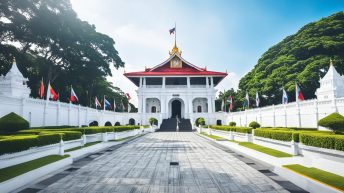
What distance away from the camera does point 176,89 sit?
45844mm

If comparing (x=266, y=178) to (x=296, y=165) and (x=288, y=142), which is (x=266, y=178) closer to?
(x=296, y=165)

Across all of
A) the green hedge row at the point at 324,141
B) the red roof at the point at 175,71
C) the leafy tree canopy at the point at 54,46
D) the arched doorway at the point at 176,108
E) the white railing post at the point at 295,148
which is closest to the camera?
the green hedge row at the point at 324,141

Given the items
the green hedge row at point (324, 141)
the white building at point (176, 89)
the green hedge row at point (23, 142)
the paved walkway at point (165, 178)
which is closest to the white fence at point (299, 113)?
the green hedge row at point (324, 141)

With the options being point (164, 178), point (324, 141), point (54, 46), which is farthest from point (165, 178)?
point (54, 46)

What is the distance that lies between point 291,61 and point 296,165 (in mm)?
34388

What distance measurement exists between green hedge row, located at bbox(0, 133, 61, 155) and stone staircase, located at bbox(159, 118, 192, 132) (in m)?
28.6

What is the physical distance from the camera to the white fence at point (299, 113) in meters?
19.2

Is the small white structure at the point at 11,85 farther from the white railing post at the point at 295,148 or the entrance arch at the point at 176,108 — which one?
the entrance arch at the point at 176,108

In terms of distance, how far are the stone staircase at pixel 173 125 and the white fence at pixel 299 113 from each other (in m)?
11.3

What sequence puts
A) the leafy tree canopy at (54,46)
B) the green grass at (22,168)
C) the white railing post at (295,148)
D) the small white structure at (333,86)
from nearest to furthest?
1. the green grass at (22,168)
2. the white railing post at (295,148)
3. the small white structure at (333,86)
4. the leafy tree canopy at (54,46)

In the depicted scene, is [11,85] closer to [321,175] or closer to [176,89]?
[321,175]

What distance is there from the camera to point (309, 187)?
19.9 feet

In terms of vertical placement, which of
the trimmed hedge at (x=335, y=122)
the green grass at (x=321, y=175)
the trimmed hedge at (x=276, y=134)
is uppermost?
the trimmed hedge at (x=335, y=122)

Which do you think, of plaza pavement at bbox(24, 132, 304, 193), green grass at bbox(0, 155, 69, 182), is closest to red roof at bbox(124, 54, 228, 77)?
plaza pavement at bbox(24, 132, 304, 193)
